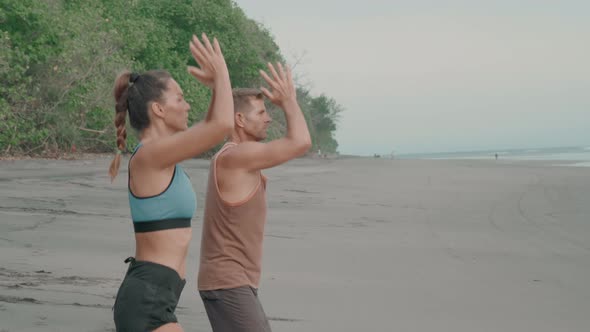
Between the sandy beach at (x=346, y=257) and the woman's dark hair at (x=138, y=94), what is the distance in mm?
2877

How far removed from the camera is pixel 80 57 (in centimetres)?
2269

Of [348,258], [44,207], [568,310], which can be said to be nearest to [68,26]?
[44,207]

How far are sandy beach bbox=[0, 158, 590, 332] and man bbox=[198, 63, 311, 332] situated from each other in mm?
2500

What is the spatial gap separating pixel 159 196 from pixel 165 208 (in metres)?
0.05

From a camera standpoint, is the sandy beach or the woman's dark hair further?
the sandy beach

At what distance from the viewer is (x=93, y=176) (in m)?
17.8

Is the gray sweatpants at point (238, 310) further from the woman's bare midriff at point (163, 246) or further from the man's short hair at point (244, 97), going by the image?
the man's short hair at point (244, 97)

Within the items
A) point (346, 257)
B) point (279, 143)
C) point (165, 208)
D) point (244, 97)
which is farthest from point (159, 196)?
point (346, 257)

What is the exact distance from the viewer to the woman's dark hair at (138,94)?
10.6 ft

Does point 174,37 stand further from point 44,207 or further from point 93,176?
point 44,207

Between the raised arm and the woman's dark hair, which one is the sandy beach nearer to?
the woman's dark hair

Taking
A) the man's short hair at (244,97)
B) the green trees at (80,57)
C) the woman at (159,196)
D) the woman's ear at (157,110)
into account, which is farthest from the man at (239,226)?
the green trees at (80,57)

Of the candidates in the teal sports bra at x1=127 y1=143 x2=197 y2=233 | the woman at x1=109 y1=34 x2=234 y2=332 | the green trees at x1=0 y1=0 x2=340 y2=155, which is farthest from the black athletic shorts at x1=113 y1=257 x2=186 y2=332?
the green trees at x1=0 y1=0 x2=340 y2=155

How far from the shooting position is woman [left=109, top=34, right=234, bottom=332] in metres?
3.05
